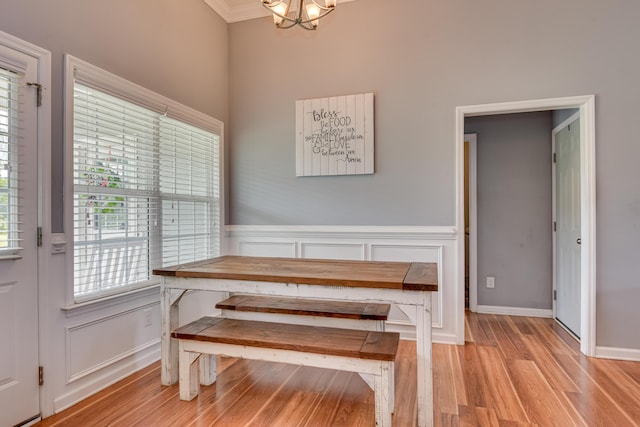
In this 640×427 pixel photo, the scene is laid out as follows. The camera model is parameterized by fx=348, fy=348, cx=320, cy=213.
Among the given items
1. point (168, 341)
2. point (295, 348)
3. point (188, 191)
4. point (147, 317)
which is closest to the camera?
point (295, 348)

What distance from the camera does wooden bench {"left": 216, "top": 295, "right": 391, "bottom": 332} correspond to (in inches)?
85.0

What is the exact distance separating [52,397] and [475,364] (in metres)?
2.72

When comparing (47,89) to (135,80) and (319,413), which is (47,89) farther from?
(319,413)

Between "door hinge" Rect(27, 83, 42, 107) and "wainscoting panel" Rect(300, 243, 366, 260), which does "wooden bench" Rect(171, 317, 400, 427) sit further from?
"door hinge" Rect(27, 83, 42, 107)

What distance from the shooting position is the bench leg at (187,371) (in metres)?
2.04

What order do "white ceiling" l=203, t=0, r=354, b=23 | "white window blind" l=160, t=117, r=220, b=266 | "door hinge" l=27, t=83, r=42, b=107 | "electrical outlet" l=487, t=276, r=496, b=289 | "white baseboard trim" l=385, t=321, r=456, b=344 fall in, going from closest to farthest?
"door hinge" l=27, t=83, r=42, b=107
"white window blind" l=160, t=117, r=220, b=266
"white baseboard trim" l=385, t=321, r=456, b=344
"white ceiling" l=203, t=0, r=354, b=23
"electrical outlet" l=487, t=276, r=496, b=289

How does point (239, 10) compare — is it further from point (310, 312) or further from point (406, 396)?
point (406, 396)

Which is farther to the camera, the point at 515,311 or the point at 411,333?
the point at 515,311

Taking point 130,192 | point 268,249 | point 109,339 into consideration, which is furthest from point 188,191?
point 109,339

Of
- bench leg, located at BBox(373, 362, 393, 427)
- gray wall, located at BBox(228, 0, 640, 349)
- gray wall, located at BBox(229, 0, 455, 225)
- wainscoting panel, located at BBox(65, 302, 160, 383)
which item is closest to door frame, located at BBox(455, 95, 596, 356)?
gray wall, located at BBox(228, 0, 640, 349)

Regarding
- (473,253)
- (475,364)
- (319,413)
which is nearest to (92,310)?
(319,413)

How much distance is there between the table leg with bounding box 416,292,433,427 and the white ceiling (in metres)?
3.15

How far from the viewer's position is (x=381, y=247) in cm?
317

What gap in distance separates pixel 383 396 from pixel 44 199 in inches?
81.4
